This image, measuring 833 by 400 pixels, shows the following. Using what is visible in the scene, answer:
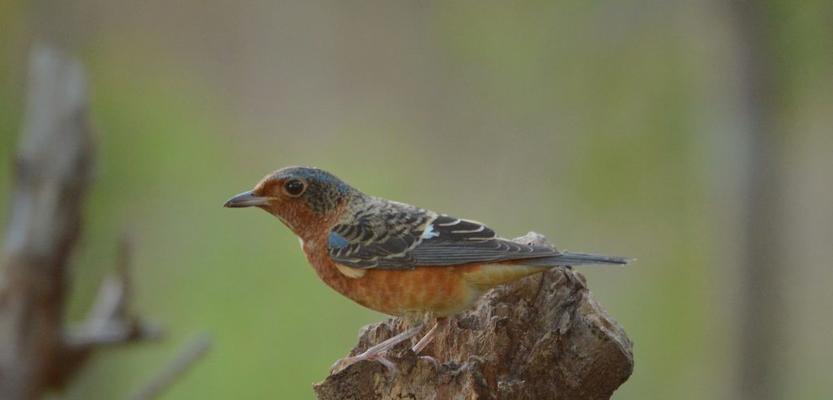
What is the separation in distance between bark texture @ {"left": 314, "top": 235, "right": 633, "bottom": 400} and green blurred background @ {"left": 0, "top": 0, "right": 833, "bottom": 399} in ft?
14.5

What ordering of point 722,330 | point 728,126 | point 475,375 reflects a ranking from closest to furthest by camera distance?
point 475,375
point 728,126
point 722,330

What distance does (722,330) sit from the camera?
32.7ft

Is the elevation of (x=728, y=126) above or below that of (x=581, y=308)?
above

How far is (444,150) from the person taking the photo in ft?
49.9

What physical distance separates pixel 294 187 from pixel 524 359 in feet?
5.48

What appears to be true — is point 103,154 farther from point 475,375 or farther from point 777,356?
point 475,375

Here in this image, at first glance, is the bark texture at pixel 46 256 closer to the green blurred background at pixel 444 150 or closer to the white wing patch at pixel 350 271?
the green blurred background at pixel 444 150

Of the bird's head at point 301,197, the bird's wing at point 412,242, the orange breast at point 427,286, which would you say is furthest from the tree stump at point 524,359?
the bird's head at point 301,197

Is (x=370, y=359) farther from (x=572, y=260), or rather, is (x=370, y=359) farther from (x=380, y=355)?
(x=572, y=260)

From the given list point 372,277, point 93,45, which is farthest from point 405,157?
point 372,277

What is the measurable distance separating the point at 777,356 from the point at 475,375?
561 cm

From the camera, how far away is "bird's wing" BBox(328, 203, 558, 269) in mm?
4898

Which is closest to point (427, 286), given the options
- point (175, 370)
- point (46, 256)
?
point (175, 370)

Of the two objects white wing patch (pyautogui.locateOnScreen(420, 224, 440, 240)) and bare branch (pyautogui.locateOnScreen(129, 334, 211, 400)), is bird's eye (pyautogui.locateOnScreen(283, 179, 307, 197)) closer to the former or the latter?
white wing patch (pyautogui.locateOnScreen(420, 224, 440, 240))
